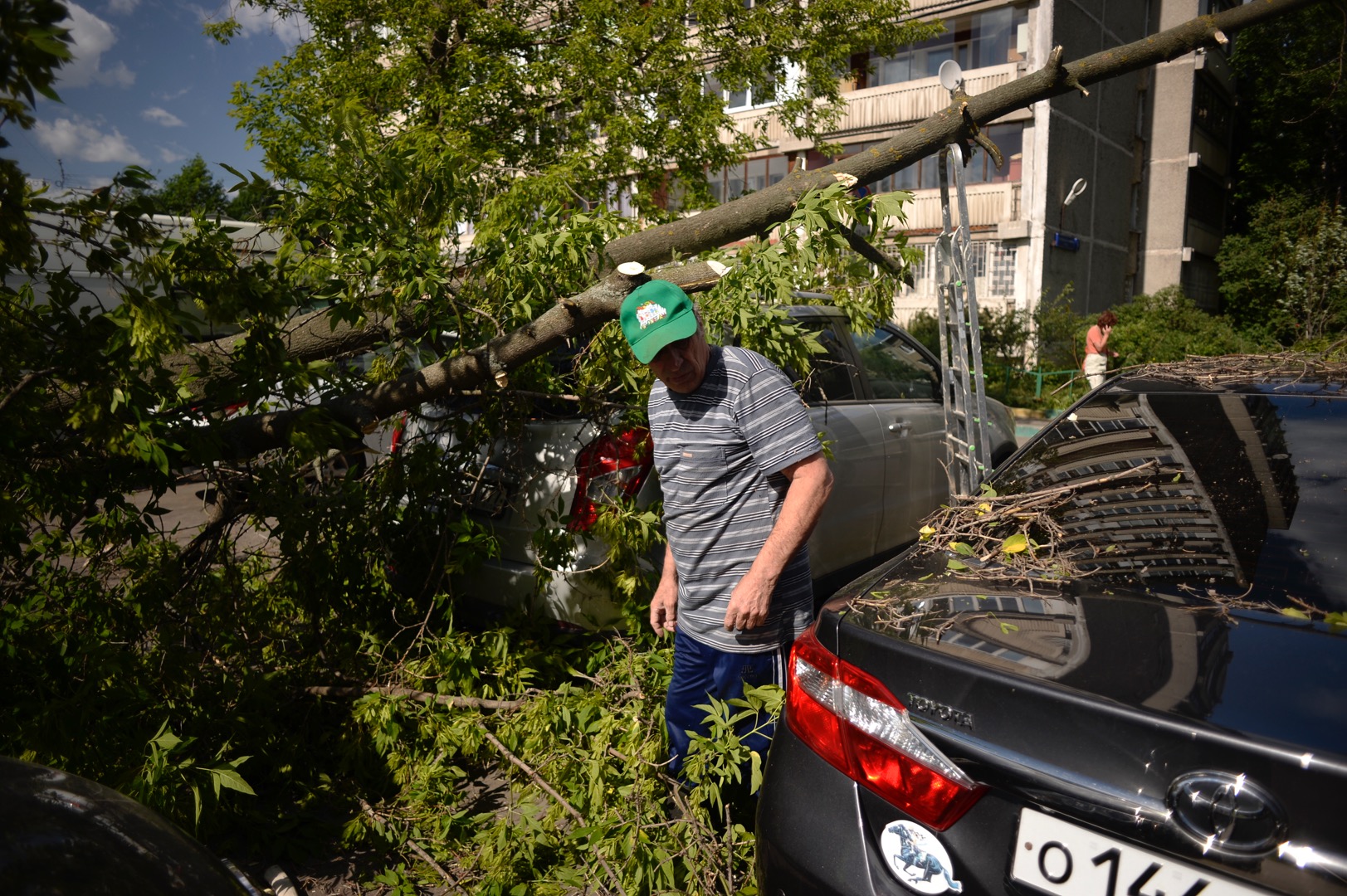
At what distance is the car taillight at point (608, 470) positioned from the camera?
3.70 metres

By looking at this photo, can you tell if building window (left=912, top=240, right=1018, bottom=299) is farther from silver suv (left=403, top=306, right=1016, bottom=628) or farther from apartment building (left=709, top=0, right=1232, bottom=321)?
silver suv (left=403, top=306, right=1016, bottom=628)

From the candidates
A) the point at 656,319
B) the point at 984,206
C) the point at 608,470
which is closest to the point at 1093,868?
the point at 656,319

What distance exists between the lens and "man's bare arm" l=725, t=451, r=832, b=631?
259 centimetres

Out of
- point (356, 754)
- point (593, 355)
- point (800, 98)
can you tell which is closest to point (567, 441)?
point (593, 355)

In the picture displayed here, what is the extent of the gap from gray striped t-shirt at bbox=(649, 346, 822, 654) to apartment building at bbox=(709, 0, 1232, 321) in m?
16.3

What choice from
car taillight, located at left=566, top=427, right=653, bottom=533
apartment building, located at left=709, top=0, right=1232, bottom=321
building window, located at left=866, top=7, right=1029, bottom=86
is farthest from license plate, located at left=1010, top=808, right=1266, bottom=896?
building window, located at left=866, top=7, right=1029, bottom=86

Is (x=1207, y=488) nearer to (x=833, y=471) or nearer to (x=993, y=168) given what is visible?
(x=833, y=471)

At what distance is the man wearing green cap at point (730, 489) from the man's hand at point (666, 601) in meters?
0.21

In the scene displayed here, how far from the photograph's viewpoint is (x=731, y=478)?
275 cm

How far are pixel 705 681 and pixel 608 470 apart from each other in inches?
45.8

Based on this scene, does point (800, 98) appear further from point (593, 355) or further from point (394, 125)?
point (593, 355)

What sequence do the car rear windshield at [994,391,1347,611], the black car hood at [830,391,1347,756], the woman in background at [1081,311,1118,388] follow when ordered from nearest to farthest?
the black car hood at [830,391,1347,756] → the car rear windshield at [994,391,1347,611] → the woman in background at [1081,311,1118,388]

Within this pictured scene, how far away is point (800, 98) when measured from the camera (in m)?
10.6

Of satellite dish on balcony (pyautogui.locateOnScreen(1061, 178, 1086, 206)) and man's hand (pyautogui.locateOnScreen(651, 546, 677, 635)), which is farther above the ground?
satellite dish on balcony (pyautogui.locateOnScreen(1061, 178, 1086, 206))
